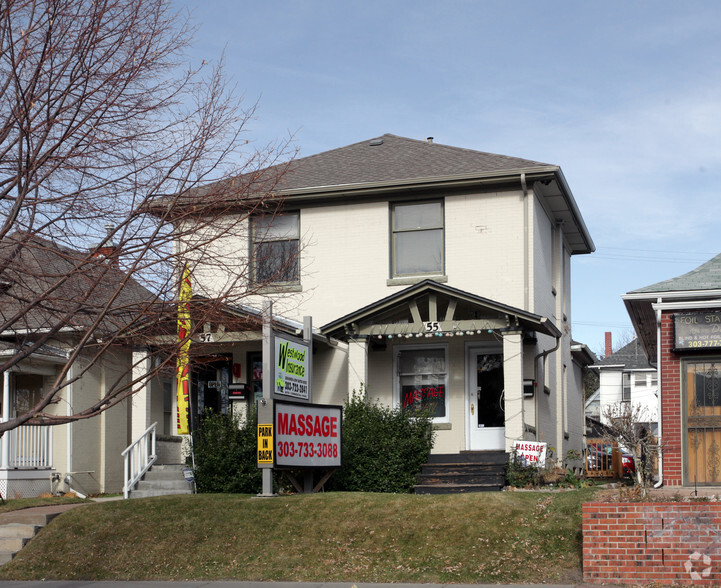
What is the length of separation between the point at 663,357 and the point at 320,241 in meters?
7.99

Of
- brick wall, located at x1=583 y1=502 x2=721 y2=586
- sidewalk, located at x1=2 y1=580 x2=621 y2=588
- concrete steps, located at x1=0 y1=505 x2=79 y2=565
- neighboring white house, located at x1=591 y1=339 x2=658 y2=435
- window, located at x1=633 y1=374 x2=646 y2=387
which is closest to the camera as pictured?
brick wall, located at x1=583 y1=502 x2=721 y2=586

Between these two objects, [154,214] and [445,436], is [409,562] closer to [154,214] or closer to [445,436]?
[154,214]

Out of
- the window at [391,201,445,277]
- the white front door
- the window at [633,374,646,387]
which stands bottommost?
the window at [633,374,646,387]

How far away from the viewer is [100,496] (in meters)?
20.2

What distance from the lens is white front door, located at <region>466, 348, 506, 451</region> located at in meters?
18.5

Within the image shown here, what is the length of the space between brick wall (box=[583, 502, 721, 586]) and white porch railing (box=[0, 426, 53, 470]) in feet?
41.2

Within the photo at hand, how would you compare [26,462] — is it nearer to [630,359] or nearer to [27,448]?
[27,448]

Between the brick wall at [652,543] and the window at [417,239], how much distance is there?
964 centimetres

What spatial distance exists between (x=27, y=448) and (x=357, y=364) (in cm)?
734

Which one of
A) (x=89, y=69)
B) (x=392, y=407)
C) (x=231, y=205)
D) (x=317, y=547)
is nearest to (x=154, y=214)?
(x=231, y=205)

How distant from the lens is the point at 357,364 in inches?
713

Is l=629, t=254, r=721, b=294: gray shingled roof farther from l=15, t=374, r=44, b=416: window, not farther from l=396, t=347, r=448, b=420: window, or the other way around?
l=15, t=374, r=44, b=416: window

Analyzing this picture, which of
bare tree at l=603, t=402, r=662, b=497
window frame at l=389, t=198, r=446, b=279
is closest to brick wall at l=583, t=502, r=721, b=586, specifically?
bare tree at l=603, t=402, r=662, b=497

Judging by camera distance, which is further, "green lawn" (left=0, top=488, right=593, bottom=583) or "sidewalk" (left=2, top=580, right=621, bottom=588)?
"green lawn" (left=0, top=488, right=593, bottom=583)
